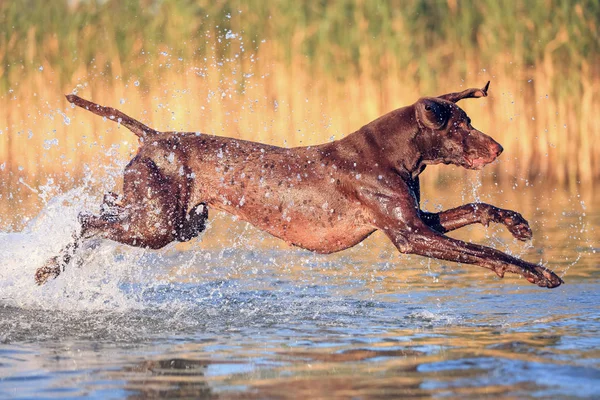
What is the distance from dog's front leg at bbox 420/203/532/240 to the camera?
701cm

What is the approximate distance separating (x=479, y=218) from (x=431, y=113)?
79 centimetres

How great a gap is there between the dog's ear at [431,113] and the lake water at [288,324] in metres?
1.20

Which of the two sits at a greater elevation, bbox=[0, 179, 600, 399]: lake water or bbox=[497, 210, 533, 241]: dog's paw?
bbox=[497, 210, 533, 241]: dog's paw

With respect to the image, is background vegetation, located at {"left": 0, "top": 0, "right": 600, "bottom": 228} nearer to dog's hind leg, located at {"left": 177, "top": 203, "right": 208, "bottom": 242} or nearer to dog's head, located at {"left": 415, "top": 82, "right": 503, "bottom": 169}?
dog's hind leg, located at {"left": 177, "top": 203, "right": 208, "bottom": 242}

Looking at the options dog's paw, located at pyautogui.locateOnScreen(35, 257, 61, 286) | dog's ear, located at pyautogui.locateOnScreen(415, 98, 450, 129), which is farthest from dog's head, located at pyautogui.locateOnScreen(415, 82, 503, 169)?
dog's paw, located at pyautogui.locateOnScreen(35, 257, 61, 286)

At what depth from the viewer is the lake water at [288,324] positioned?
16.0 feet

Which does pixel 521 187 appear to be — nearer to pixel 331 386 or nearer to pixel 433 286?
pixel 433 286

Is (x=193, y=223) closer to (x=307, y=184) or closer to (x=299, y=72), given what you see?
(x=307, y=184)

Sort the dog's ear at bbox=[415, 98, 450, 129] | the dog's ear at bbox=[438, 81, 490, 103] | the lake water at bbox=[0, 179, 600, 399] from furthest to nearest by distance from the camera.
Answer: the dog's ear at bbox=[438, 81, 490, 103]
the dog's ear at bbox=[415, 98, 450, 129]
the lake water at bbox=[0, 179, 600, 399]

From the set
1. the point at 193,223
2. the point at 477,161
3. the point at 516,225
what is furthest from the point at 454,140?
the point at 193,223

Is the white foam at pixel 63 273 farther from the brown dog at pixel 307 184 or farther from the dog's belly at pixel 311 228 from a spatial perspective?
the dog's belly at pixel 311 228

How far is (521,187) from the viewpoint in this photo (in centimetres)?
1468

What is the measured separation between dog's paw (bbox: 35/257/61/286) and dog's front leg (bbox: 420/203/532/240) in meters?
2.47

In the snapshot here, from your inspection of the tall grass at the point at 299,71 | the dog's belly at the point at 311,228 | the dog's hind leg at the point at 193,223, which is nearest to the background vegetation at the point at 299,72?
the tall grass at the point at 299,71
